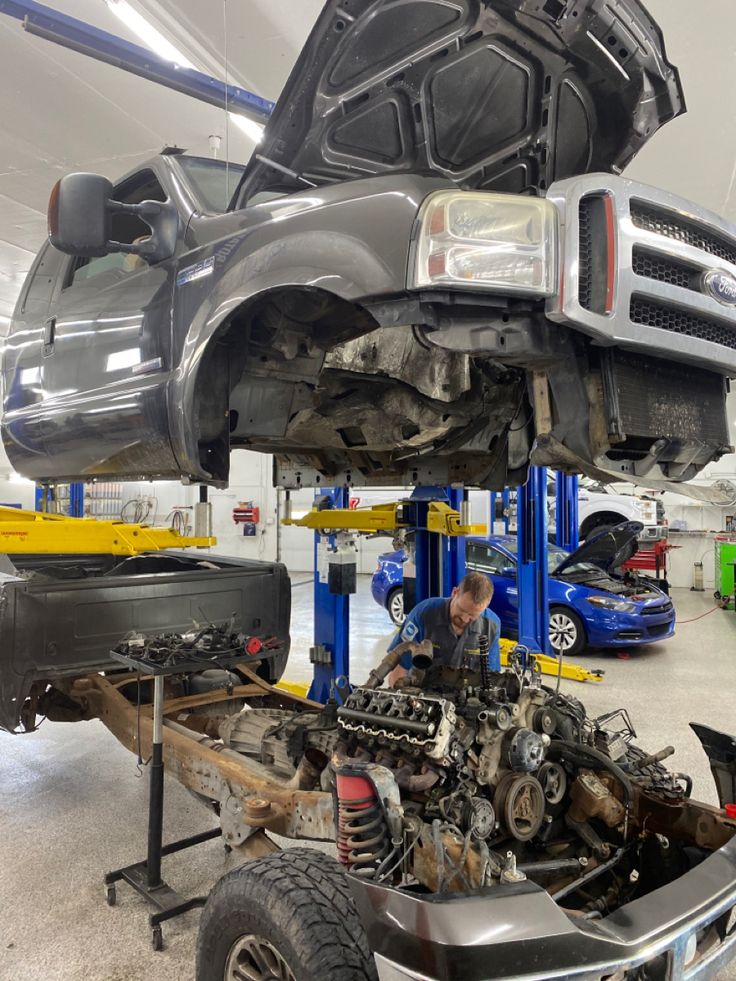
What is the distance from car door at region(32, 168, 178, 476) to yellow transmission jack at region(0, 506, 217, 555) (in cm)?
39

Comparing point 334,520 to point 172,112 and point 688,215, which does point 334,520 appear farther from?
point 172,112

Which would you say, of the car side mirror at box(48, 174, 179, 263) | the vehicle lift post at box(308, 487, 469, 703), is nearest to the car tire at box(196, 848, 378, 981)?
the car side mirror at box(48, 174, 179, 263)

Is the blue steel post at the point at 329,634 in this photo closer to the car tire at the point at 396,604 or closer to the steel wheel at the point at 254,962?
the steel wheel at the point at 254,962

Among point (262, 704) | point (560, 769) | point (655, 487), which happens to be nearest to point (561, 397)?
point (655, 487)

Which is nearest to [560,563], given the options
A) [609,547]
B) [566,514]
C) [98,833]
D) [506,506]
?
[609,547]

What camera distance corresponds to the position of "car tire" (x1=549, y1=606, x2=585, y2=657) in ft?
22.4

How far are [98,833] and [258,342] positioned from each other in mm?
2157

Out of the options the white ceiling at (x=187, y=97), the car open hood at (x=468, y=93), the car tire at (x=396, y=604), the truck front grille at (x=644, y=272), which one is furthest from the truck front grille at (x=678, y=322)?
the car tire at (x=396, y=604)

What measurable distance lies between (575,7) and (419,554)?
11.2 feet

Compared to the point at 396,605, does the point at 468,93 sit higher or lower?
higher

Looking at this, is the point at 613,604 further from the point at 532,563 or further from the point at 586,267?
the point at 586,267

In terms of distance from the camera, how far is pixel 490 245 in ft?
5.25

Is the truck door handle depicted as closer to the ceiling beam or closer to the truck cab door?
the truck cab door

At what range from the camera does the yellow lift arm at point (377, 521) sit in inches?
167
